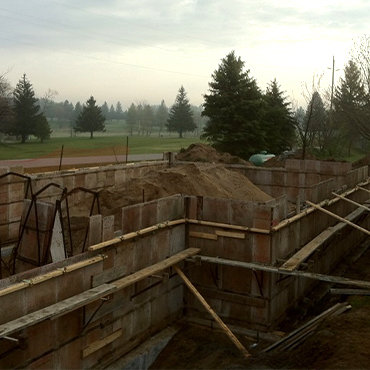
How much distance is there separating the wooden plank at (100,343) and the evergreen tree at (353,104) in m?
31.3

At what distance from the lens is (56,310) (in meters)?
6.96

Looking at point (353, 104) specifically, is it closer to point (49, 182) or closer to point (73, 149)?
point (73, 149)

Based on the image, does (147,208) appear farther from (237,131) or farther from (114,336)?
(237,131)

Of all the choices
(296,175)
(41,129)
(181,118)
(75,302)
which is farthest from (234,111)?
(181,118)

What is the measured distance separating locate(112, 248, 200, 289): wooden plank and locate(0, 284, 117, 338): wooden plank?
35 centimetres

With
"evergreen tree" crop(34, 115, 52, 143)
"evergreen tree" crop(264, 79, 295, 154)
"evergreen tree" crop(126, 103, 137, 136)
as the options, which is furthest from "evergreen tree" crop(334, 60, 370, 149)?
"evergreen tree" crop(126, 103, 137, 136)

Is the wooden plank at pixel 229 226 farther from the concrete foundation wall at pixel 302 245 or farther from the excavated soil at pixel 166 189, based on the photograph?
the excavated soil at pixel 166 189

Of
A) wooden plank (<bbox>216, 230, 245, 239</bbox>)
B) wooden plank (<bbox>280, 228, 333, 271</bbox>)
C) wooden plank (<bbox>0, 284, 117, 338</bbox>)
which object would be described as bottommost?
wooden plank (<bbox>0, 284, 117, 338</bbox>)

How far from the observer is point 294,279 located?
11.8m

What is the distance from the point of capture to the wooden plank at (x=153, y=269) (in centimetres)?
842

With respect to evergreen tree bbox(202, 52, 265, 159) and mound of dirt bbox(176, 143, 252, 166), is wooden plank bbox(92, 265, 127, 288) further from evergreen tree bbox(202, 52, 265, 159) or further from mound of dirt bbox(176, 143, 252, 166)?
evergreen tree bbox(202, 52, 265, 159)

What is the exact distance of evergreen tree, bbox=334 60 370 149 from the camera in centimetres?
3581

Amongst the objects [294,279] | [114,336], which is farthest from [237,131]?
[114,336]

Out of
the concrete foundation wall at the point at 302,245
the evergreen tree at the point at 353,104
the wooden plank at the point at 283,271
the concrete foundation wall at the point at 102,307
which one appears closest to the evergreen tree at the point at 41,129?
the evergreen tree at the point at 353,104
